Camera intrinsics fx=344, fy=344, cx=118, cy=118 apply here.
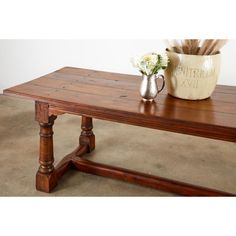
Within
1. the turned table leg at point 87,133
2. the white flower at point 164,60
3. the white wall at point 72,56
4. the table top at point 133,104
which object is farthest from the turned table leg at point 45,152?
the white wall at point 72,56

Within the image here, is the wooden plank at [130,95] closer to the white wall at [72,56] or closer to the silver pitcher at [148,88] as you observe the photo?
the silver pitcher at [148,88]

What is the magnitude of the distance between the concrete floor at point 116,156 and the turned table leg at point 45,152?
2.2 inches

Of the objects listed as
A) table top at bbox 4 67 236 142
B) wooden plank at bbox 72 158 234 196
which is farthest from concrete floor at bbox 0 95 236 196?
table top at bbox 4 67 236 142

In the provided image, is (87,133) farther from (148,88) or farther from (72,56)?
Answer: (72,56)

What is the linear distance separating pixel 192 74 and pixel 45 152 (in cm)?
96

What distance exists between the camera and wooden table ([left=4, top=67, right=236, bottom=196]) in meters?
1.64

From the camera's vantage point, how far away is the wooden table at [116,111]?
1644 mm

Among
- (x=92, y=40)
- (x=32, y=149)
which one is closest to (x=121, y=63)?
(x=92, y=40)

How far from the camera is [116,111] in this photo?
173cm

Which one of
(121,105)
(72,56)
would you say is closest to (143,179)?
(121,105)

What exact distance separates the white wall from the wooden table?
135 cm

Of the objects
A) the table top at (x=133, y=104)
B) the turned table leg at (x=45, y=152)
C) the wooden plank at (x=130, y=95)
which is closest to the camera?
the table top at (x=133, y=104)

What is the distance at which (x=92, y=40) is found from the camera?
3.73 m

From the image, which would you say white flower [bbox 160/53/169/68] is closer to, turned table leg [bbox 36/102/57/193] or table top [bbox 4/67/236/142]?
table top [bbox 4/67/236/142]
